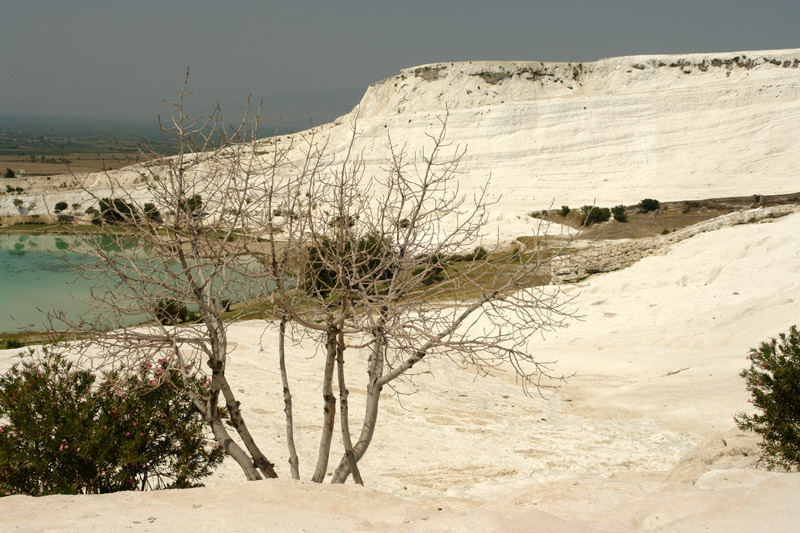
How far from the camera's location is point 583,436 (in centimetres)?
1055

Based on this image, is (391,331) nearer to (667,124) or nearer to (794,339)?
(794,339)

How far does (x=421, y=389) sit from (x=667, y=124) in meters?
50.3

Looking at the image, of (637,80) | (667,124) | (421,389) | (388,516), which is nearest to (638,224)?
(667,124)

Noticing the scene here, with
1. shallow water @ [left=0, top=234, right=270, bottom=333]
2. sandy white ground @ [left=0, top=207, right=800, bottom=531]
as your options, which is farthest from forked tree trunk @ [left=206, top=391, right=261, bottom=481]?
shallow water @ [left=0, top=234, right=270, bottom=333]

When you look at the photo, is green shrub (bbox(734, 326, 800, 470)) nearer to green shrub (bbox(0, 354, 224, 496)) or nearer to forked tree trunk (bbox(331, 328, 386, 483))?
forked tree trunk (bbox(331, 328, 386, 483))

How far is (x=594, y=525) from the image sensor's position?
458cm

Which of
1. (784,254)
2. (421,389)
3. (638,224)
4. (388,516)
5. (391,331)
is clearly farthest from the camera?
(638,224)

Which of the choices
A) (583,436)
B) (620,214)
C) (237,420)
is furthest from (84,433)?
(620,214)

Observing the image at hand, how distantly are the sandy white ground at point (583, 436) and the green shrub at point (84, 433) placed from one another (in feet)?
3.13

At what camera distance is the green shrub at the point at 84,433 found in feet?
18.4

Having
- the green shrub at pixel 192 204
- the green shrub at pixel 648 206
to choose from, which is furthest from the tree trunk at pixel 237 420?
the green shrub at pixel 648 206

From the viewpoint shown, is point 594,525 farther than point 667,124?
No

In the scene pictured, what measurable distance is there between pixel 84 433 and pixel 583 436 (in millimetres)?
8070

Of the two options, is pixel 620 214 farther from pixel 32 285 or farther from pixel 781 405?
pixel 32 285
